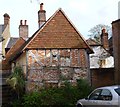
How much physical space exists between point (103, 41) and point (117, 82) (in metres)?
13.4

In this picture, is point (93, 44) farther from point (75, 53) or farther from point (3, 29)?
point (3, 29)

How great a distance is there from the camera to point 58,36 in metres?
23.8

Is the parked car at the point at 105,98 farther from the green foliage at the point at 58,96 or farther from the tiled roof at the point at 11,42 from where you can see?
the tiled roof at the point at 11,42

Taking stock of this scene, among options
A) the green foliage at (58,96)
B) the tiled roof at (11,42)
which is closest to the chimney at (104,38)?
the tiled roof at (11,42)

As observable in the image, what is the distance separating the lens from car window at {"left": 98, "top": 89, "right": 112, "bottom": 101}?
1275cm

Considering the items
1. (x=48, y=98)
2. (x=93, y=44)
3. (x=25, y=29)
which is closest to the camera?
(x=48, y=98)

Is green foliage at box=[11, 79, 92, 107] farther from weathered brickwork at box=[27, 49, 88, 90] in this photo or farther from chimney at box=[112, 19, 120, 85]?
chimney at box=[112, 19, 120, 85]

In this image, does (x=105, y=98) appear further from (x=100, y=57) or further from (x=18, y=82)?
(x=100, y=57)

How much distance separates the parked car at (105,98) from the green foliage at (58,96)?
5.29 meters

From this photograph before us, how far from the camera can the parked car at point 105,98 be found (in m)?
12.4

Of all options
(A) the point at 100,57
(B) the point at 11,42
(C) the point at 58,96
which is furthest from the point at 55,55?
(B) the point at 11,42

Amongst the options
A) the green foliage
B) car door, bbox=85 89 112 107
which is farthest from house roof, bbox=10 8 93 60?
car door, bbox=85 89 112 107

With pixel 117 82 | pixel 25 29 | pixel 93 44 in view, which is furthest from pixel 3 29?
pixel 117 82

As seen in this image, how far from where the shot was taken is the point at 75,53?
77.3 feet
